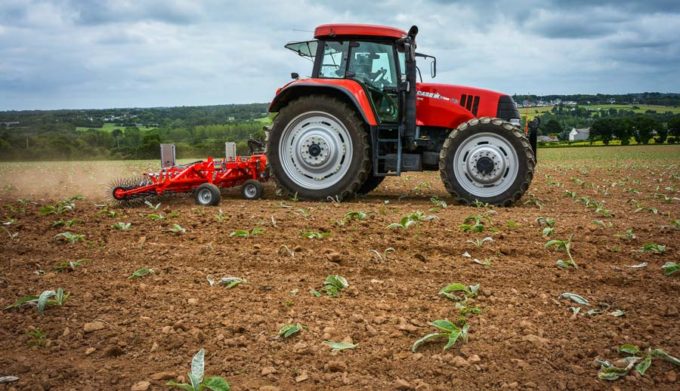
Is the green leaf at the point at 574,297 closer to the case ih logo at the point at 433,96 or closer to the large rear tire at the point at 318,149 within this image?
the large rear tire at the point at 318,149

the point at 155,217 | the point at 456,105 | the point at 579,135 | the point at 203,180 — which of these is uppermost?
the point at 456,105

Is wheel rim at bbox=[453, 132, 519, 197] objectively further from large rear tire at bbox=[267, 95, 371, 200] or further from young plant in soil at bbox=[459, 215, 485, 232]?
young plant in soil at bbox=[459, 215, 485, 232]

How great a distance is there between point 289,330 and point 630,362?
1.81 meters

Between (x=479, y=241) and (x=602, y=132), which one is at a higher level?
(x=602, y=132)

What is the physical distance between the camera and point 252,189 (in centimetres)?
910

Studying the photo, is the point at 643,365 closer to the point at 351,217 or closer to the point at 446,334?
the point at 446,334

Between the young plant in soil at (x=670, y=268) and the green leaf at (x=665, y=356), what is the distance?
1667mm

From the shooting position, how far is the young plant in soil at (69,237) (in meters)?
5.54

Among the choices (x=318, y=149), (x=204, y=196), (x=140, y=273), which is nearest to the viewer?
(x=140, y=273)

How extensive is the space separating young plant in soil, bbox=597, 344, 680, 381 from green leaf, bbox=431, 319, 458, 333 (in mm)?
758

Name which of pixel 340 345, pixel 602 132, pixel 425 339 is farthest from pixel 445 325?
pixel 602 132

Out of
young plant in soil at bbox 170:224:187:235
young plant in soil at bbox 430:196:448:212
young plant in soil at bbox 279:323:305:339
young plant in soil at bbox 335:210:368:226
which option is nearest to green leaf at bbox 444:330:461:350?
young plant in soil at bbox 279:323:305:339

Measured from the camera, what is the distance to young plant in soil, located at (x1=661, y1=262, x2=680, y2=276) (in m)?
4.32

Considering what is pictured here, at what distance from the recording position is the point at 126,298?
152 inches
